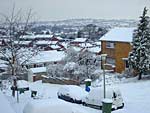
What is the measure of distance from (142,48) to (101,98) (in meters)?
14.4

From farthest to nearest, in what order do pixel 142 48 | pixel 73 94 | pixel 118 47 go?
pixel 118 47 < pixel 142 48 < pixel 73 94

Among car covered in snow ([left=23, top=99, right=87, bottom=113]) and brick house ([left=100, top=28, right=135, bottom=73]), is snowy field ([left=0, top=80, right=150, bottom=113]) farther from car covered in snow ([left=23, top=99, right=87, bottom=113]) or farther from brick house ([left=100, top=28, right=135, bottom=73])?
brick house ([left=100, top=28, right=135, bottom=73])

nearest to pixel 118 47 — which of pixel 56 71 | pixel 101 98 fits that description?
pixel 56 71

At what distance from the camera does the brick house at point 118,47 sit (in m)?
43.0

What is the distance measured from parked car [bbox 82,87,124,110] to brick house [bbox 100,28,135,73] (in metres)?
23.6

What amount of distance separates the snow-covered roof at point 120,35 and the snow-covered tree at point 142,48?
9.77 m

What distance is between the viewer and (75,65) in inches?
1441

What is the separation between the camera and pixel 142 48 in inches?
1256

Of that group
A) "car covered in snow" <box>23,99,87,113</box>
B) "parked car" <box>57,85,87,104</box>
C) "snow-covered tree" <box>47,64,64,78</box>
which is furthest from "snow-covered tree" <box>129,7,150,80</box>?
"car covered in snow" <box>23,99,87,113</box>

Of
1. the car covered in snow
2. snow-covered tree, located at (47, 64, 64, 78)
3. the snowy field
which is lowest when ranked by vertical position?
snow-covered tree, located at (47, 64, 64, 78)

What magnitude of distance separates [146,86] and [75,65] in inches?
477

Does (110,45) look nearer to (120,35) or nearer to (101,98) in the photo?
(120,35)

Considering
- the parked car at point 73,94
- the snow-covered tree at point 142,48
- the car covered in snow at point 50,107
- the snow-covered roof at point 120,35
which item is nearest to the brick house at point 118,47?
the snow-covered roof at point 120,35

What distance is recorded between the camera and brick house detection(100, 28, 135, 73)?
43.0 metres
